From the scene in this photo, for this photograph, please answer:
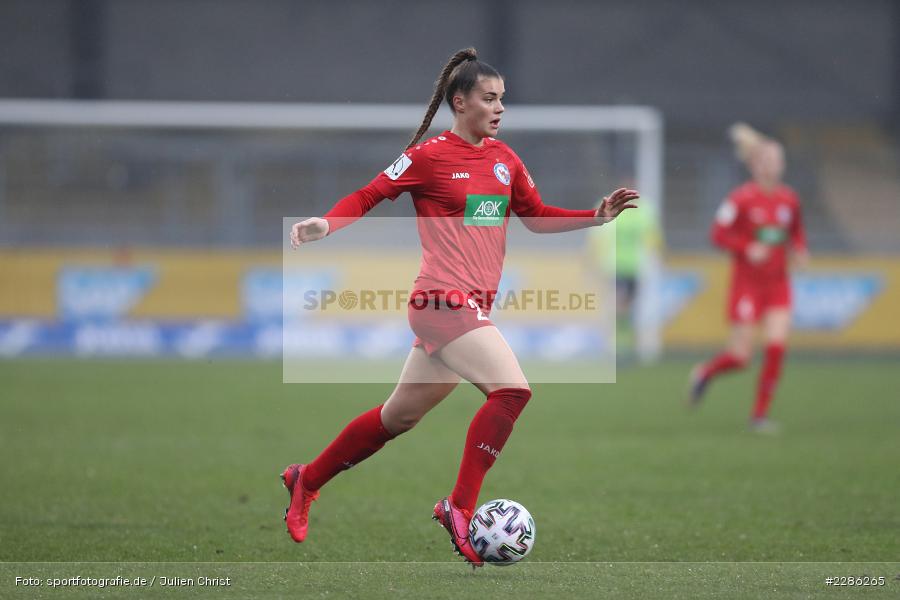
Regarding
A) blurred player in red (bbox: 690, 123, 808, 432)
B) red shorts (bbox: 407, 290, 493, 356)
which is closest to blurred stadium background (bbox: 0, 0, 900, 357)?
blurred player in red (bbox: 690, 123, 808, 432)

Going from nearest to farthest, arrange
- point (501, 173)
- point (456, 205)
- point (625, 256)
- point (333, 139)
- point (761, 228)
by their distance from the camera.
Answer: point (456, 205) → point (501, 173) → point (761, 228) → point (625, 256) → point (333, 139)

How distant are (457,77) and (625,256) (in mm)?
11693

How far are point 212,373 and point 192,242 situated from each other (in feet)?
12.9

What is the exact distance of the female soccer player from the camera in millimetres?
5141

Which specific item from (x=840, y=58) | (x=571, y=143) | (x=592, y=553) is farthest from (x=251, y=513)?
(x=840, y=58)

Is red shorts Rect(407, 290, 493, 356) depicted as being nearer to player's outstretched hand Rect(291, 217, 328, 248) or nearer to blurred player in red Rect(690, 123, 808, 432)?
player's outstretched hand Rect(291, 217, 328, 248)

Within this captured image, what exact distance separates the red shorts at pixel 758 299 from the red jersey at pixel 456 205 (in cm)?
582

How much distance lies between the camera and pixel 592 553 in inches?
225

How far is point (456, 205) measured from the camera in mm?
5238

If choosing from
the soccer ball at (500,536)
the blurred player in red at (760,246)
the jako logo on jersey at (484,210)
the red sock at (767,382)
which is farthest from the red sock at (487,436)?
the blurred player in red at (760,246)

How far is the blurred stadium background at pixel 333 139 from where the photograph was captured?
1806 centimetres

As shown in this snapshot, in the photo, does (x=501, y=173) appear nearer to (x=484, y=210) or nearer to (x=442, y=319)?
(x=484, y=210)

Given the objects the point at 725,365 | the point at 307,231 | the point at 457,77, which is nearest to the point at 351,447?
the point at 307,231

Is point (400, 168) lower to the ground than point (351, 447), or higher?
higher
